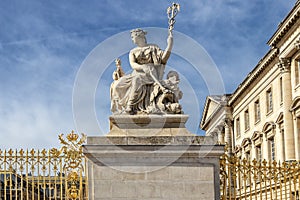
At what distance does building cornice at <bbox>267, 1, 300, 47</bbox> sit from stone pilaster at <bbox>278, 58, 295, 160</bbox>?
1425 mm

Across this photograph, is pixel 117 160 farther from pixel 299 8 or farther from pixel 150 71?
pixel 299 8

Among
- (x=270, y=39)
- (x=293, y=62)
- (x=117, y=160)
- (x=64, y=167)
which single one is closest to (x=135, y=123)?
(x=117, y=160)

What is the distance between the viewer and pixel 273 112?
38375 millimetres

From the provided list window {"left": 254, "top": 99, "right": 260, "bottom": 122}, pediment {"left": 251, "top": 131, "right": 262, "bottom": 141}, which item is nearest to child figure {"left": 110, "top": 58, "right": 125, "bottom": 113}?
pediment {"left": 251, "top": 131, "right": 262, "bottom": 141}

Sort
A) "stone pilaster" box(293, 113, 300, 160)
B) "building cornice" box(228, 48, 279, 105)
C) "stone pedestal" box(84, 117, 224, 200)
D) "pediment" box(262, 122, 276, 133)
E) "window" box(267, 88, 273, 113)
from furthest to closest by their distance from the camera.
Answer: "window" box(267, 88, 273, 113)
"building cornice" box(228, 48, 279, 105)
"pediment" box(262, 122, 276, 133)
"stone pilaster" box(293, 113, 300, 160)
"stone pedestal" box(84, 117, 224, 200)

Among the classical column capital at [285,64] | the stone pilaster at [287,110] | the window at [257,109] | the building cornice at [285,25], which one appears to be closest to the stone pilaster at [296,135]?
the stone pilaster at [287,110]

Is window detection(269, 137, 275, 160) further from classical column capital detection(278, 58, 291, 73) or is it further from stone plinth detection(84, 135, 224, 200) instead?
stone plinth detection(84, 135, 224, 200)

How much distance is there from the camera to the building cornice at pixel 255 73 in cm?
3803

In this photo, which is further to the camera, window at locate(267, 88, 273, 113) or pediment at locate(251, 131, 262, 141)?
pediment at locate(251, 131, 262, 141)

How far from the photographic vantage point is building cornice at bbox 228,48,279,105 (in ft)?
125

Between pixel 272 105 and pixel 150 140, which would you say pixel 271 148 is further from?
pixel 150 140

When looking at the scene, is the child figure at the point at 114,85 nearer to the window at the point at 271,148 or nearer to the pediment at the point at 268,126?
the pediment at the point at 268,126

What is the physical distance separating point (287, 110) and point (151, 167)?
76.5ft

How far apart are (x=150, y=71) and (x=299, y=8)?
1974cm
